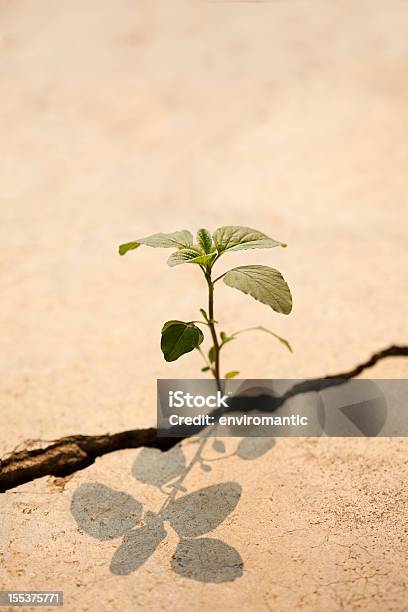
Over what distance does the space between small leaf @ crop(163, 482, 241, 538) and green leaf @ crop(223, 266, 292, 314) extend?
0.55 metres

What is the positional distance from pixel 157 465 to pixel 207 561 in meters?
0.37

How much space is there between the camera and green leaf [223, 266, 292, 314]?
5.17 ft

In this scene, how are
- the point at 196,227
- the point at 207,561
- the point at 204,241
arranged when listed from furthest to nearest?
the point at 196,227, the point at 204,241, the point at 207,561

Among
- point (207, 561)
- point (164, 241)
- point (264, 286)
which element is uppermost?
point (164, 241)

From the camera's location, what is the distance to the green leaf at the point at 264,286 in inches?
62.0

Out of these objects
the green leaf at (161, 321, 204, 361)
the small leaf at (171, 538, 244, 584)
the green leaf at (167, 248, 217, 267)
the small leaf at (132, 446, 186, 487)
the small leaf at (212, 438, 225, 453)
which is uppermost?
the green leaf at (167, 248, 217, 267)

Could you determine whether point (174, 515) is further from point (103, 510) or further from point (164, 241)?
point (164, 241)

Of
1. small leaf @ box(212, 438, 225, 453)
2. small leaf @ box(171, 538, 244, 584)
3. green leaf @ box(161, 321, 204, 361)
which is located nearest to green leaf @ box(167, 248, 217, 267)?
green leaf @ box(161, 321, 204, 361)

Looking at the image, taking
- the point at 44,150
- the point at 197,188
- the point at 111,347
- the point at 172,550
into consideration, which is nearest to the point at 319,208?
the point at 197,188

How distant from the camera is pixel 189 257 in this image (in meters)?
1.70

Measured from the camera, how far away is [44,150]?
349 cm

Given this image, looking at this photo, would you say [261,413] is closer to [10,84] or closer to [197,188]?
[197,188]

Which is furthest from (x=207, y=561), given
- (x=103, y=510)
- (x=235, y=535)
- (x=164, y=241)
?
(x=164, y=241)

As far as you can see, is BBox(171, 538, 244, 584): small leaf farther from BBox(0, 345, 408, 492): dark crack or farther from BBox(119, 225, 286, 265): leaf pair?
BBox(119, 225, 286, 265): leaf pair
